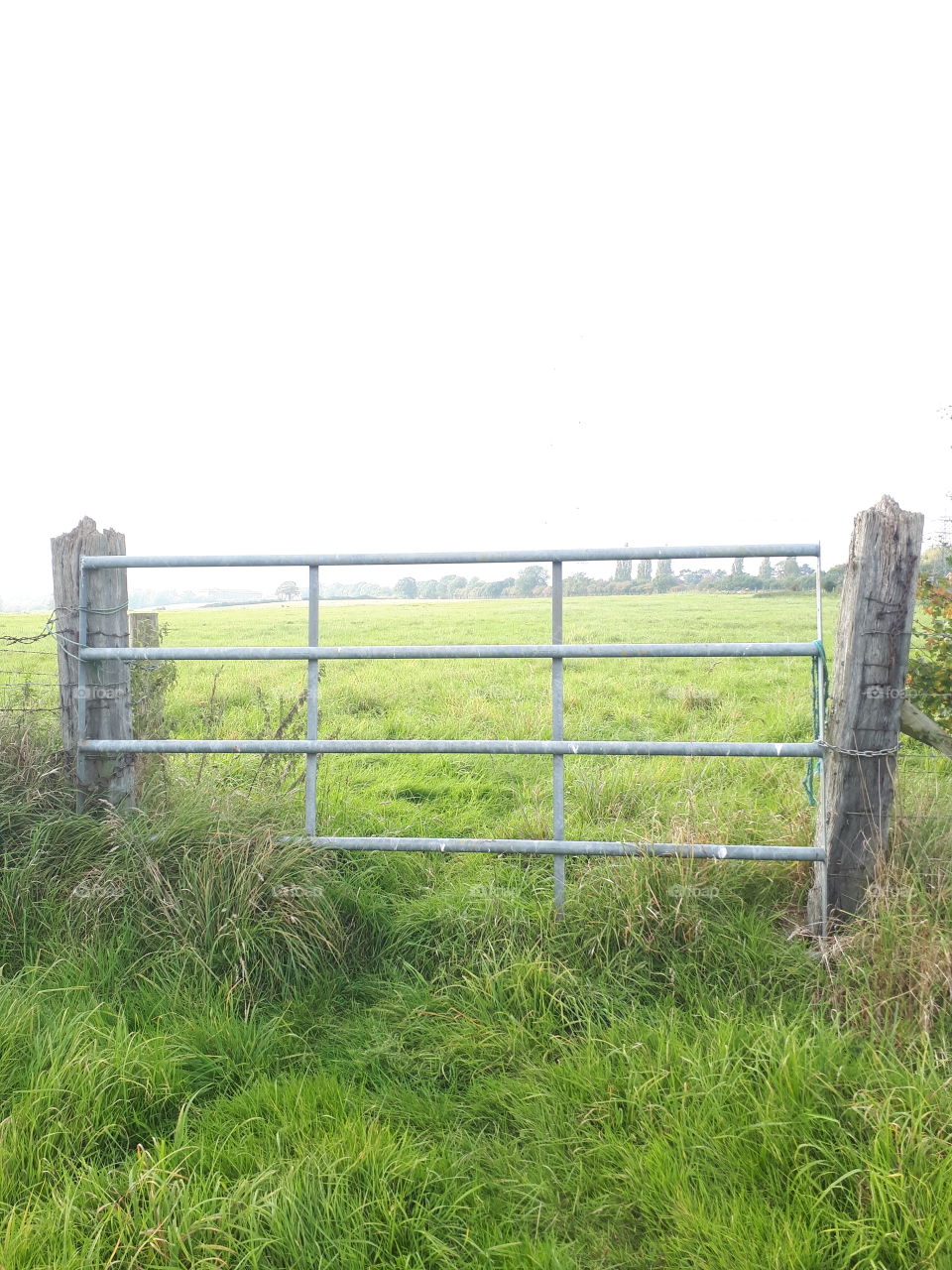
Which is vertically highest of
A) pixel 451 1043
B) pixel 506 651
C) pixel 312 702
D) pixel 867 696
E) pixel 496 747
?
pixel 506 651

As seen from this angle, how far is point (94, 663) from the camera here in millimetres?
4223

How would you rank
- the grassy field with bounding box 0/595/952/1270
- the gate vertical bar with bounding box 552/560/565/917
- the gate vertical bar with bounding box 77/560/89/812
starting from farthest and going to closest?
the gate vertical bar with bounding box 77/560/89/812 → the gate vertical bar with bounding box 552/560/565/917 → the grassy field with bounding box 0/595/952/1270

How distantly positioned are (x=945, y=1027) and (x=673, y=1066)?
96 cm

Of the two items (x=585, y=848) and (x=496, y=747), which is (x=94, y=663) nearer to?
(x=496, y=747)

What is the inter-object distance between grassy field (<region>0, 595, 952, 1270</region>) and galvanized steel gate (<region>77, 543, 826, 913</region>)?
0.54 feet

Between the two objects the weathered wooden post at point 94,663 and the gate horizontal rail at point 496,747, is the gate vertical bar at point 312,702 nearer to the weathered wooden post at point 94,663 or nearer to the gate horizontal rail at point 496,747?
the gate horizontal rail at point 496,747

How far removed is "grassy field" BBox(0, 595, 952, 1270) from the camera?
85.0 inches

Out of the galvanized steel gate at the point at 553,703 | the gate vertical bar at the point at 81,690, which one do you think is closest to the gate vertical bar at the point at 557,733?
the galvanized steel gate at the point at 553,703

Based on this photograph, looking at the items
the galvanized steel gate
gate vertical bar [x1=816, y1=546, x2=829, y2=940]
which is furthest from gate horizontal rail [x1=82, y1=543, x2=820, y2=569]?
gate vertical bar [x1=816, y1=546, x2=829, y2=940]

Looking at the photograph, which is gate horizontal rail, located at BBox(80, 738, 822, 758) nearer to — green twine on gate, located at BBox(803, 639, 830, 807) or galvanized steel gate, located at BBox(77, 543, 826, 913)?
galvanized steel gate, located at BBox(77, 543, 826, 913)

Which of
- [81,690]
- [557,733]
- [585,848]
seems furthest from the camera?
[81,690]

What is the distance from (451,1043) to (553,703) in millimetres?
1395

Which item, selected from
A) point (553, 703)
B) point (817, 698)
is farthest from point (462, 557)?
point (817, 698)

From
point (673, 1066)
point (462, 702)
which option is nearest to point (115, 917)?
point (673, 1066)
